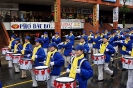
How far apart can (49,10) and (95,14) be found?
19.9ft

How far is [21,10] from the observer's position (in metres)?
26.8

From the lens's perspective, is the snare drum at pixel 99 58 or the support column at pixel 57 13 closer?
the snare drum at pixel 99 58

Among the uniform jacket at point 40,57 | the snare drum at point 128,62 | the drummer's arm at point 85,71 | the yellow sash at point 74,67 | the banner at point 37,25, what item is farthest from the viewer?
the banner at point 37,25

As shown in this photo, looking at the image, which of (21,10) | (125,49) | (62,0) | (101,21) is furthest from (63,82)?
(101,21)

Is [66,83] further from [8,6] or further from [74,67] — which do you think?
[8,6]

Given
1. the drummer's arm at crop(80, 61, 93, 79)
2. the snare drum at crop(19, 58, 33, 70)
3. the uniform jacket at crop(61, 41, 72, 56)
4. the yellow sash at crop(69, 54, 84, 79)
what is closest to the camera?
the drummer's arm at crop(80, 61, 93, 79)

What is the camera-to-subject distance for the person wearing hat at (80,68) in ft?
18.0

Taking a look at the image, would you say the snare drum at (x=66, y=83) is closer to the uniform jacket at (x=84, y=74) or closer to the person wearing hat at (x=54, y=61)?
the uniform jacket at (x=84, y=74)

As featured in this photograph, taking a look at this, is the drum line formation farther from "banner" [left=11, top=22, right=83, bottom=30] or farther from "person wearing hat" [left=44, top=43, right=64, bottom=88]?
"banner" [left=11, top=22, right=83, bottom=30]

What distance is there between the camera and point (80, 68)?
555 centimetres

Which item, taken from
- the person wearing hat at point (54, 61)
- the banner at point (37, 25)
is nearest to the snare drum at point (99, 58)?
the person wearing hat at point (54, 61)

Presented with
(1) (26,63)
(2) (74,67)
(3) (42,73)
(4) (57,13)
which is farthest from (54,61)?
(4) (57,13)

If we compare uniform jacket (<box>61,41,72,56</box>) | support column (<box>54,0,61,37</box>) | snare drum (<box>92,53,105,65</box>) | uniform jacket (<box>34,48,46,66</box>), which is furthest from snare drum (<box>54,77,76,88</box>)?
support column (<box>54,0,61,37</box>)

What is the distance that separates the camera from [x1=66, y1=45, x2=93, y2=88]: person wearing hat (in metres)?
5.47
